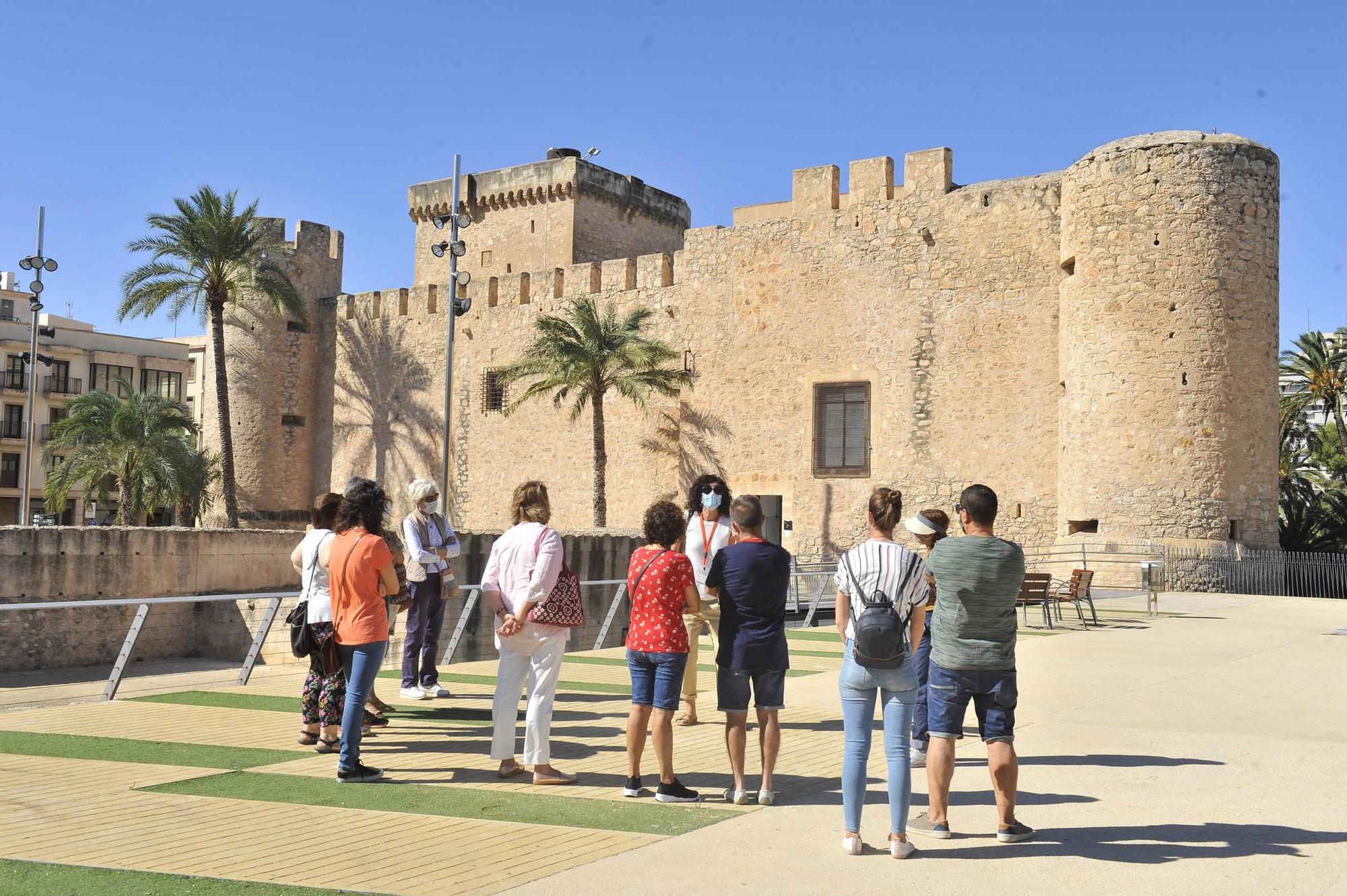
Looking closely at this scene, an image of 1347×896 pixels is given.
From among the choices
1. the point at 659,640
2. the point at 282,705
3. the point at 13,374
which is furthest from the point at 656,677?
the point at 13,374

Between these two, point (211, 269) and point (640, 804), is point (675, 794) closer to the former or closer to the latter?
point (640, 804)

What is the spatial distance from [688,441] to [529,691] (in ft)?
67.5

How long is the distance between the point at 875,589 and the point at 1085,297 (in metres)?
16.8

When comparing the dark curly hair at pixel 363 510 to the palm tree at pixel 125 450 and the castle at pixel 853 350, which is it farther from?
the palm tree at pixel 125 450

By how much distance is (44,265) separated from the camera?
83.8ft

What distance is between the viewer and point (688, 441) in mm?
26344

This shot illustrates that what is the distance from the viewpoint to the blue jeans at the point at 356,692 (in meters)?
5.62

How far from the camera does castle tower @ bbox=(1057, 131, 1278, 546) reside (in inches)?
766

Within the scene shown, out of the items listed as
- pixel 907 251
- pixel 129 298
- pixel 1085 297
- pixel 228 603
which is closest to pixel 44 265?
pixel 129 298

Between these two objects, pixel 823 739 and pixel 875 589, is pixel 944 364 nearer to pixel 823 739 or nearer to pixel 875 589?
pixel 823 739

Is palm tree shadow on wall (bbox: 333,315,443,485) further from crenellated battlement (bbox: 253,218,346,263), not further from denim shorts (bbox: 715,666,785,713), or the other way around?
denim shorts (bbox: 715,666,785,713)

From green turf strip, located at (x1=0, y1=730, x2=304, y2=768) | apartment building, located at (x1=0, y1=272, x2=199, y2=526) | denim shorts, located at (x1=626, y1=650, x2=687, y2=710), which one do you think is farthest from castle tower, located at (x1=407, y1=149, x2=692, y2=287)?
denim shorts, located at (x1=626, y1=650, x2=687, y2=710)

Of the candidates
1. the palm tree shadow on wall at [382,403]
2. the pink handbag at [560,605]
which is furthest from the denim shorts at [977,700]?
the palm tree shadow on wall at [382,403]

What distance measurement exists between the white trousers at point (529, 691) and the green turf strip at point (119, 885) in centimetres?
182
